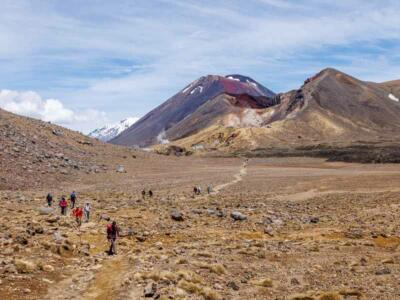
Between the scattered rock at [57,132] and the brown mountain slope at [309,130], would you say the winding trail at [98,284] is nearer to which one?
the scattered rock at [57,132]

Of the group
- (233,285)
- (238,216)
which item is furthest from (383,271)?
(238,216)

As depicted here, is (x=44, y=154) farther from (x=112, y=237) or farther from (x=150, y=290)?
(x=150, y=290)

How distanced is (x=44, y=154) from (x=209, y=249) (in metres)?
50.5

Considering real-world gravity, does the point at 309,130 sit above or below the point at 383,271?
above

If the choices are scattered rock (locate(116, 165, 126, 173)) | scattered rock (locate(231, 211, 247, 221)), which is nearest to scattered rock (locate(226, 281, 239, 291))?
scattered rock (locate(231, 211, 247, 221))

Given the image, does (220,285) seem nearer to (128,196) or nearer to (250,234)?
(250,234)

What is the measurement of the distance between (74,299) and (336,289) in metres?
8.74

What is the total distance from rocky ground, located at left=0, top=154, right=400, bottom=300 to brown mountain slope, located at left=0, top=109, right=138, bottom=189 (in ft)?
53.3

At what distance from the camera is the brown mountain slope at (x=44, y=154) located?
55.7m

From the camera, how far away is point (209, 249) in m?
23.0

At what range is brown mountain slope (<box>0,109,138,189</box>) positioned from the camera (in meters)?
55.7

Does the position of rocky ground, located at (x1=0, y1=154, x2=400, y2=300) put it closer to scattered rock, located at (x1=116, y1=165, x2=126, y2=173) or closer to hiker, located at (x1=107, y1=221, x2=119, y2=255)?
hiker, located at (x1=107, y1=221, x2=119, y2=255)

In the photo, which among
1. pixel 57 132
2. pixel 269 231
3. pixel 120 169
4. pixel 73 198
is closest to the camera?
pixel 269 231

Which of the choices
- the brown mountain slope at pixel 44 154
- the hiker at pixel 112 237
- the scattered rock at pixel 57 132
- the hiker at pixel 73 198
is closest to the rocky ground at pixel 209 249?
the hiker at pixel 112 237
